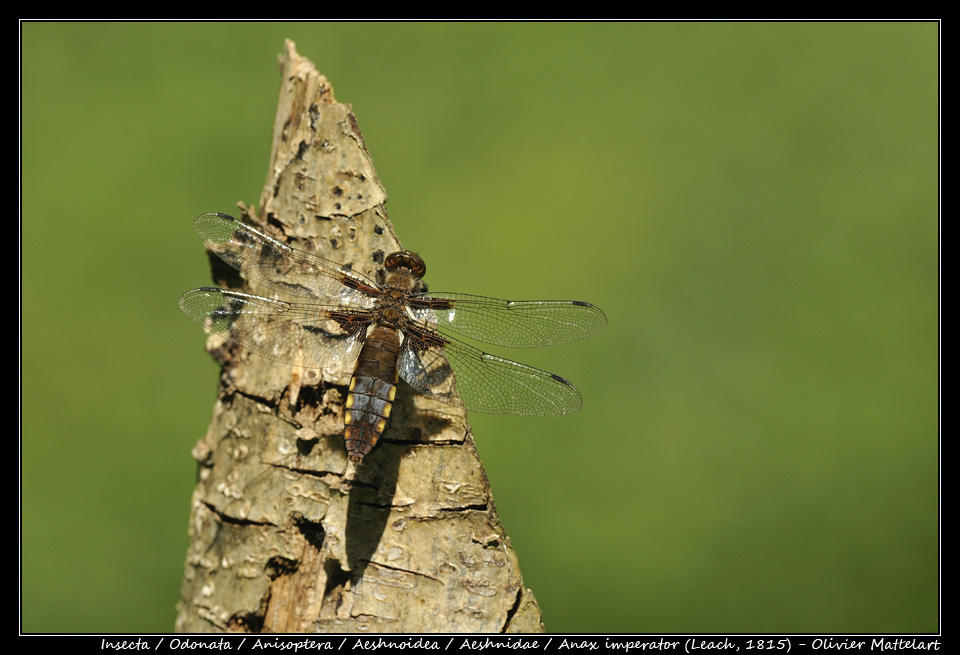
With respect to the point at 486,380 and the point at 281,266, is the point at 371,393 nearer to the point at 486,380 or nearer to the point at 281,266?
the point at 486,380

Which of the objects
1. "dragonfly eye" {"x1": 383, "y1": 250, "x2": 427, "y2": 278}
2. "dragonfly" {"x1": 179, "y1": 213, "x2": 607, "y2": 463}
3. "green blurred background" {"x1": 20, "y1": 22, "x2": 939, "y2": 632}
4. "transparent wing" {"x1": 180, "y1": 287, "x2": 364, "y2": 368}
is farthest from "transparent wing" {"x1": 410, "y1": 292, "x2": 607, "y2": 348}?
"green blurred background" {"x1": 20, "y1": 22, "x2": 939, "y2": 632}

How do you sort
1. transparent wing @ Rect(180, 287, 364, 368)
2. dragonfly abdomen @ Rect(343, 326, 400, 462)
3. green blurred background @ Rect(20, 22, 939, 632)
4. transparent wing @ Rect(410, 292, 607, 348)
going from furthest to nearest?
green blurred background @ Rect(20, 22, 939, 632)
transparent wing @ Rect(410, 292, 607, 348)
transparent wing @ Rect(180, 287, 364, 368)
dragonfly abdomen @ Rect(343, 326, 400, 462)

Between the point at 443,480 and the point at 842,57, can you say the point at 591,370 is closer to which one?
the point at 443,480

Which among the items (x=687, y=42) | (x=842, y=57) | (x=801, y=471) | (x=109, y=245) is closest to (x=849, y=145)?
(x=842, y=57)

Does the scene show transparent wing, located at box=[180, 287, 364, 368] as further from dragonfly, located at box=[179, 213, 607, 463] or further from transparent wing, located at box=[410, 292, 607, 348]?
transparent wing, located at box=[410, 292, 607, 348]

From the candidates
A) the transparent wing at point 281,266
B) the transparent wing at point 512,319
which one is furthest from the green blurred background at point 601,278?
the transparent wing at point 281,266

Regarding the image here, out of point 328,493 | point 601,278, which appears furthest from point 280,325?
point 601,278
